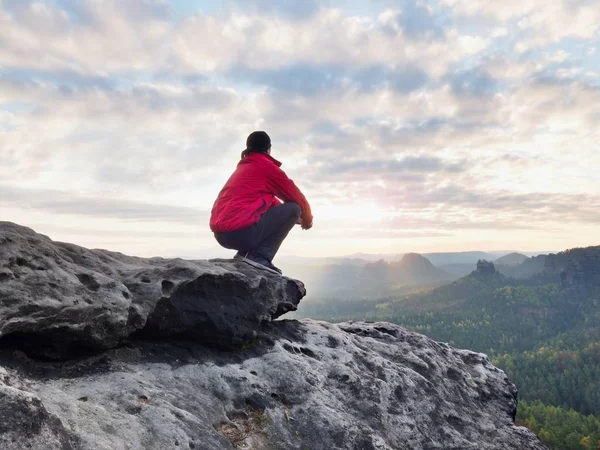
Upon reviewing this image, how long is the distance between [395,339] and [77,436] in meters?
10.6

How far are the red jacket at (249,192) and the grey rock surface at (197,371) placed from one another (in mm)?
1453

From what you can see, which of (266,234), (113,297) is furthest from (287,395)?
(266,234)

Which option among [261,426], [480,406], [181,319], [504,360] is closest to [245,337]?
[181,319]

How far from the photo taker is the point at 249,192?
44.0ft

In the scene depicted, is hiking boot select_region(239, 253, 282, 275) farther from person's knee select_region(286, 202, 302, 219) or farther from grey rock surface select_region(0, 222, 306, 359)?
person's knee select_region(286, 202, 302, 219)

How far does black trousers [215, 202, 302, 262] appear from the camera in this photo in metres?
13.6

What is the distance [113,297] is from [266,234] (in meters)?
5.66

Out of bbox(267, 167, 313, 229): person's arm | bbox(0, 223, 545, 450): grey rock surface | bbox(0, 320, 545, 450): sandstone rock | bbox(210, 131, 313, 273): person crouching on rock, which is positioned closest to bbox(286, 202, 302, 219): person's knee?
bbox(210, 131, 313, 273): person crouching on rock

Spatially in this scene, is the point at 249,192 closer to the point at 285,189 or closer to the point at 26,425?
the point at 285,189

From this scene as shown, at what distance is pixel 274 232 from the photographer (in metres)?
13.9

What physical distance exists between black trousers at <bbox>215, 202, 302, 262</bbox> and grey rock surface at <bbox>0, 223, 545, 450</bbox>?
1080 mm

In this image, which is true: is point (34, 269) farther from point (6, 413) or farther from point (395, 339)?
point (395, 339)

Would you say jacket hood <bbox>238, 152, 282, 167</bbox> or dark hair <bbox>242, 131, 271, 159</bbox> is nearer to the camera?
jacket hood <bbox>238, 152, 282, 167</bbox>

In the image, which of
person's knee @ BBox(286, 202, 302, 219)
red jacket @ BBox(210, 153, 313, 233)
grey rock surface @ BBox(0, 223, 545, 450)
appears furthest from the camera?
person's knee @ BBox(286, 202, 302, 219)
